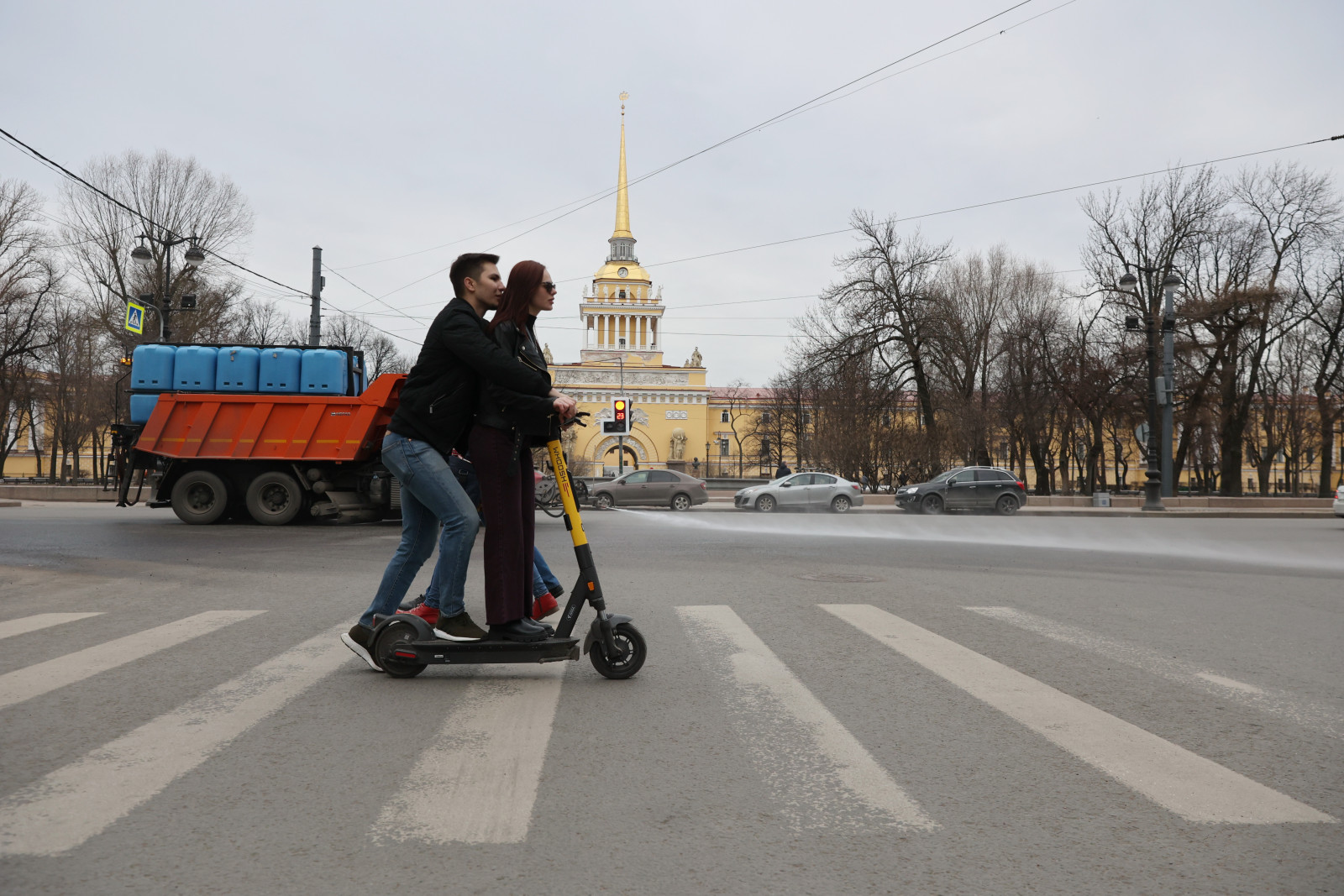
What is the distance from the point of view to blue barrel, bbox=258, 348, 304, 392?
18188 mm

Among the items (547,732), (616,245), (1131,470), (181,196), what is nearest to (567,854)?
(547,732)

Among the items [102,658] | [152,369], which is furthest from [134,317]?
[102,658]

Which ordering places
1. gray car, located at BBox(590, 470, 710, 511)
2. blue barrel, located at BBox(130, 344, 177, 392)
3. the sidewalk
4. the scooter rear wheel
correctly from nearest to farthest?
1. the scooter rear wheel
2. blue barrel, located at BBox(130, 344, 177, 392)
3. the sidewalk
4. gray car, located at BBox(590, 470, 710, 511)

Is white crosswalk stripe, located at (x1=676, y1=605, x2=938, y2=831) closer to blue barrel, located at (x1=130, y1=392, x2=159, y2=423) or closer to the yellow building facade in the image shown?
blue barrel, located at (x1=130, y1=392, x2=159, y2=423)

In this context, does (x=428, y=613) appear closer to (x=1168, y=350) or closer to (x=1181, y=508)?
(x=1168, y=350)

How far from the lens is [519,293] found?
196 inches

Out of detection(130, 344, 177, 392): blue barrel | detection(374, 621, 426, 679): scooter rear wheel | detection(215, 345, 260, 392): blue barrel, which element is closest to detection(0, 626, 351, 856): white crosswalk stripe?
detection(374, 621, 426, 679): scooter rear wheel

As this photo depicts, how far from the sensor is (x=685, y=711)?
4.54 metres

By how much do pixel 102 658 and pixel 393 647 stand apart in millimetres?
1994

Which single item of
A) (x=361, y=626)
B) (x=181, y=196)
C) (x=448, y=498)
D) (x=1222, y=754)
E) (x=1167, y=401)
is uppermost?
(x=181, y=196)

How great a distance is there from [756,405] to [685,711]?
3933 inches

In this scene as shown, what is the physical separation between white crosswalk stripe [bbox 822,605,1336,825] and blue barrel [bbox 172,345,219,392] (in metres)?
15.7

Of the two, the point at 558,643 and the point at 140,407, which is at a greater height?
the point at 140,407

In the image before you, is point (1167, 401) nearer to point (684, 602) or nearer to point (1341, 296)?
point (1341, 296)
